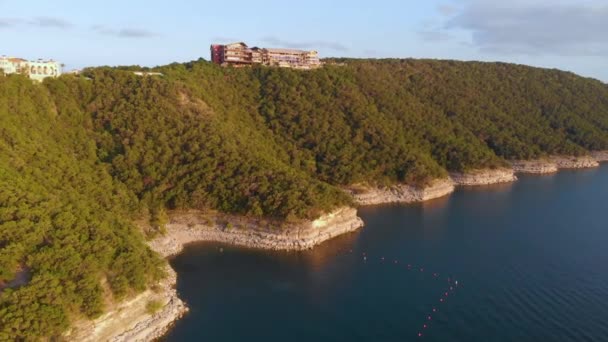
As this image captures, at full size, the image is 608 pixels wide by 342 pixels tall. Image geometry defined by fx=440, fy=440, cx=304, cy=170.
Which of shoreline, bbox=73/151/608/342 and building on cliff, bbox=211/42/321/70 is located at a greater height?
building on cliff, bbox=211/42/321/70

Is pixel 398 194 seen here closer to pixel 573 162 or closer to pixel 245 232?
pixel 245 232

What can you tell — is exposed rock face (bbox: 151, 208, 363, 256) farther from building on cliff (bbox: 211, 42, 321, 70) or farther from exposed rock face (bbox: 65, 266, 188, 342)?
building on cliff (bbox: 211, 42, 321, 70)

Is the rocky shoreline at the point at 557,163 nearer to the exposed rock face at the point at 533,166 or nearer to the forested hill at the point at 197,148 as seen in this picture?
the exposed rock face at the point at 533,166

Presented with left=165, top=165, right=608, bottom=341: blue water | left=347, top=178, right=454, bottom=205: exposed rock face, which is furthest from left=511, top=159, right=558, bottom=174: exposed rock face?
left=165, top=165, right=608, bottom=341: blue water

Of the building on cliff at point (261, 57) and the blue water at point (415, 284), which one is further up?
the building on cliff at point (261, 57)

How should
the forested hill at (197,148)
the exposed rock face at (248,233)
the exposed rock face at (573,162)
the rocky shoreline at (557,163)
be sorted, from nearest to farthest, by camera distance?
the forested hill at (197,148), the exposed rock face at (248,233), the rocky shoreline at (557,163), the exposed rock face at (573,162)

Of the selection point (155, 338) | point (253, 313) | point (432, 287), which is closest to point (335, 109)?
point (432, 287)

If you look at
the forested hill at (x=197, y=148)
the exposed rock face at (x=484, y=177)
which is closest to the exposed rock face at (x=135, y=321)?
the forested hill at (x=197, y=148)
